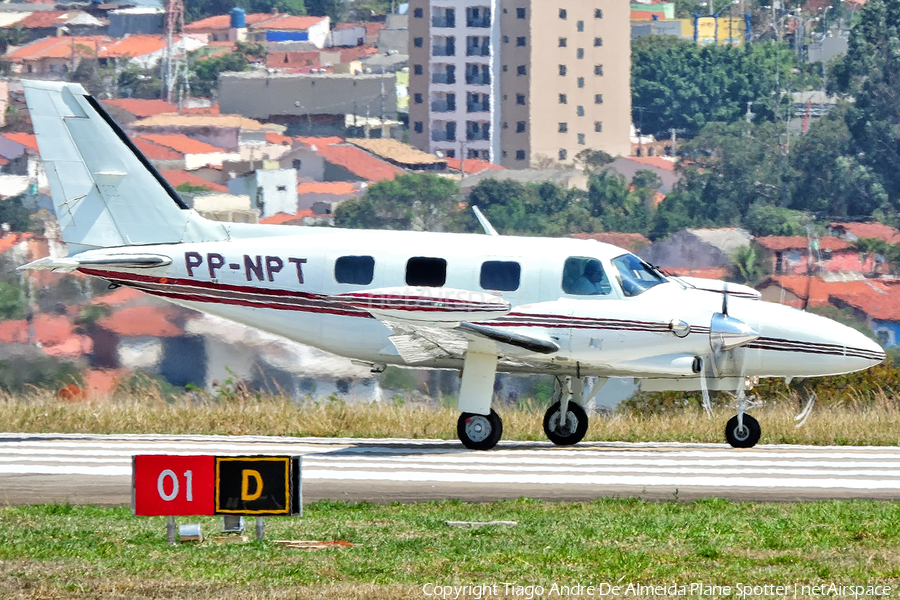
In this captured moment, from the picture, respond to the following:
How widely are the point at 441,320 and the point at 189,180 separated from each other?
81745 mm

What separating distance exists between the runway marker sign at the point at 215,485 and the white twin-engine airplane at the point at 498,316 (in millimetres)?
6699

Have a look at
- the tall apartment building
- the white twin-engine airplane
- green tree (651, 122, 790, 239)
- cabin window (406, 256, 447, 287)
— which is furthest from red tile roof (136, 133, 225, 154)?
cabin window (406, 256, 447, 287)

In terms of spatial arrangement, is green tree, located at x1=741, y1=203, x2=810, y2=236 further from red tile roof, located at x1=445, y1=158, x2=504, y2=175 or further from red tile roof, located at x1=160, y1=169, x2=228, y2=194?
red tile roof, located at x1=160, y1=169, x2=228, y2=194

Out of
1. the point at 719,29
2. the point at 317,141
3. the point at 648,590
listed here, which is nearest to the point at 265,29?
the point at 317,141

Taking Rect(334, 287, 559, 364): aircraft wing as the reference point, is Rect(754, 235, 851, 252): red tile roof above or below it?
below

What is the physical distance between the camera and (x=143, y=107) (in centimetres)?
13025

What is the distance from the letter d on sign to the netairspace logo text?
207 centimetres

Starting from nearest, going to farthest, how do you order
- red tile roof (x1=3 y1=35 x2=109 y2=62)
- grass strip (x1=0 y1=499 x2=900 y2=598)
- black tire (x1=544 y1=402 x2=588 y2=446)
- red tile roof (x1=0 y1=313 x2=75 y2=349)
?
1. grass strip (x1=0 y1=499 x2=900 y2=598)
2. black tire (x1=544 y1=402 x2=588 y2=446)
3. red tile roof (x1=0 y1=313 x2=75 y2=349)
4. red tile roof (x1=3 y1=35 x2=109 y2=62)

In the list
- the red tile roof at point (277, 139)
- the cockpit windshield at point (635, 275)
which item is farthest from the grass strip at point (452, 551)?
the red tile roof at point (277, 139)

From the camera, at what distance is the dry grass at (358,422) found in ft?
71.1

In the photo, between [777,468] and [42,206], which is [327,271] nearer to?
[777,468]

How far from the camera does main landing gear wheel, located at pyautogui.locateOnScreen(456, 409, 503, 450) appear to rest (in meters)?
19.3

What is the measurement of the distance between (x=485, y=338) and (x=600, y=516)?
19.4 feet

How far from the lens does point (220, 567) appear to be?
10.2 m
